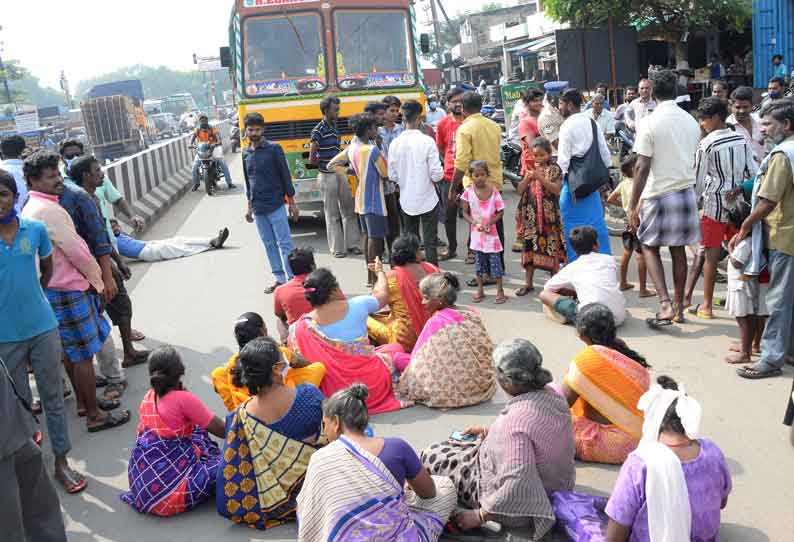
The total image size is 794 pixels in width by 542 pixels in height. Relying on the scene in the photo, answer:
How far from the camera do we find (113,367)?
19.5 feet

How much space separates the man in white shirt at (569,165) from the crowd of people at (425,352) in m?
0.02

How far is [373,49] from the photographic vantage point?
35.6 ft

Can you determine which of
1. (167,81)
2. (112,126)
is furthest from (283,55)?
(167,81)

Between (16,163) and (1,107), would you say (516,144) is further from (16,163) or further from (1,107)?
(1,107)

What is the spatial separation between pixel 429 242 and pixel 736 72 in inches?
681

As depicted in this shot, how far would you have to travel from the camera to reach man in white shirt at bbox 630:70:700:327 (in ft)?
20.0

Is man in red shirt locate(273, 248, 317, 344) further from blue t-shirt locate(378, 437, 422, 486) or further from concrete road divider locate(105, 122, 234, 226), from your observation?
concrete road divider locate(105, 122, 234, 226)

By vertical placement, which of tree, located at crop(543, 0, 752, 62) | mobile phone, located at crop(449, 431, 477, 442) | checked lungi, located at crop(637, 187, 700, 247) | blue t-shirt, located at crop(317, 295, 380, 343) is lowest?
mobile phone, located at crop(449, 431, 477, 442)

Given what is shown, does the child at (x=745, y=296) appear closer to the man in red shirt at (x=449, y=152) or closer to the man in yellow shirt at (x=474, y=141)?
the man in yellow shirt at (x=474, y=141)

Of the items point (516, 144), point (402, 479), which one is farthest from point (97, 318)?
point (516, 144)

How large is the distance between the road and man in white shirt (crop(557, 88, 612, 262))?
779 mm

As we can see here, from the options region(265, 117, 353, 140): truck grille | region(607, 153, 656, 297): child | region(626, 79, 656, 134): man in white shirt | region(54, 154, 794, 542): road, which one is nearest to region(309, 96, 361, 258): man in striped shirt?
region(54, 154, 794, 542): road

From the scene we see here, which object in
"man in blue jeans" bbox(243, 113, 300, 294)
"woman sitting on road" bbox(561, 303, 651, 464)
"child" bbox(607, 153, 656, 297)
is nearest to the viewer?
"woman sitting on road" bbox(561, 303, 651, 464)

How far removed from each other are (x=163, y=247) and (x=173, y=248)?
0.14 meters
